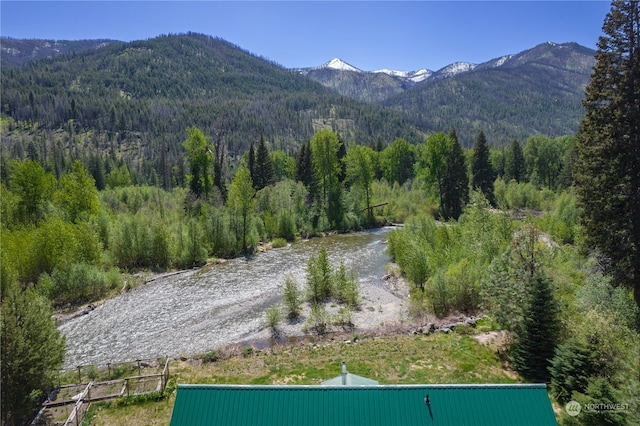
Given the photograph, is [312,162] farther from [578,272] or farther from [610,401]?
[610,401]

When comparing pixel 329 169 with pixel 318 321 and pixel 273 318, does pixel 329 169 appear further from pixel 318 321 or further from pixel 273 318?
pixel 273 318

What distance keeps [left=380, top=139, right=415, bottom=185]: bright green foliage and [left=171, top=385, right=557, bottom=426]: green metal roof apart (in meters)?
76.9

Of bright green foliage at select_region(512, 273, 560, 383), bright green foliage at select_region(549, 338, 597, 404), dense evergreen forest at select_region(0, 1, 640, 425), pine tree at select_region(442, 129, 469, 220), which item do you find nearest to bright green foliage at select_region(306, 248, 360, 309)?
dense evergreen forest at select_region(0, 1, 640, 425)

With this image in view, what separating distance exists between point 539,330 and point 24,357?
20.4 meters

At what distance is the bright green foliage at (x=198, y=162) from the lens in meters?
54.4

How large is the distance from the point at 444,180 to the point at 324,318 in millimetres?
42157

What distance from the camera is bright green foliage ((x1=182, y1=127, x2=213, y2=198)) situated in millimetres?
54406

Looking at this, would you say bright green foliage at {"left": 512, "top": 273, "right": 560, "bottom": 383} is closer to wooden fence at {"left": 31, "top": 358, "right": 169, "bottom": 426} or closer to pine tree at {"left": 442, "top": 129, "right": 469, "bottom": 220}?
wooden fence at {"left": 31, "top": 358, "right": 169, "bottom": 426}

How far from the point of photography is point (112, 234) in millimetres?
37000

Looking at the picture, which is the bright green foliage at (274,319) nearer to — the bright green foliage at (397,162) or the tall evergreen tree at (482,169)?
the tall evergreen tree at (482,169)

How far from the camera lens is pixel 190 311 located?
90.7ft

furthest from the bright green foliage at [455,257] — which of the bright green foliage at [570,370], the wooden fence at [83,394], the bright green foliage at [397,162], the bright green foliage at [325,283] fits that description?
the bright green foliage at [397,162]

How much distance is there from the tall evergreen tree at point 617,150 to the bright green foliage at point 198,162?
4660cm

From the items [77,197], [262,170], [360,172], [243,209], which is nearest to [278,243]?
[243,209]
